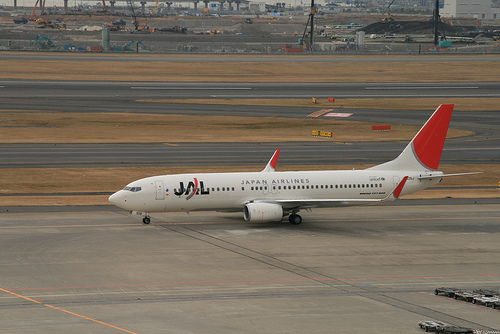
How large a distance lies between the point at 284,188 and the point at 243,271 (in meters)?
14.3

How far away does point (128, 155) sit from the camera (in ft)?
274

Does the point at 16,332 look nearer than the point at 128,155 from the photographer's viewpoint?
Yes

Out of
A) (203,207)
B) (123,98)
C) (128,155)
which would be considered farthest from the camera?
(123,98)

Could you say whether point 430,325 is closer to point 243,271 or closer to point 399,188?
point 243,271

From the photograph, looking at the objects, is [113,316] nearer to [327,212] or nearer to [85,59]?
[327,212]

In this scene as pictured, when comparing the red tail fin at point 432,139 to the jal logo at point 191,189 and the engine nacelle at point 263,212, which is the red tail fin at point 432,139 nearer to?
the engine nacelle at point 263,212

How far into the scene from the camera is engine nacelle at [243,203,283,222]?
5359 centimetres

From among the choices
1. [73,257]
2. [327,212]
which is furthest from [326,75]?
[73,257]

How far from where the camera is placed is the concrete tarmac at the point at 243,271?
34.2 m

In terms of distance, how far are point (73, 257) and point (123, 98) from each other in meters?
88.3

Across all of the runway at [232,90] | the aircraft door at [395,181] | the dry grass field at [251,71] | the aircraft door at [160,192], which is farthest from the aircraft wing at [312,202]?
the dry grass field at [251,71]

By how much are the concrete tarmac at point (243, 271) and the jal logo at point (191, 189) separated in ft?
8.81

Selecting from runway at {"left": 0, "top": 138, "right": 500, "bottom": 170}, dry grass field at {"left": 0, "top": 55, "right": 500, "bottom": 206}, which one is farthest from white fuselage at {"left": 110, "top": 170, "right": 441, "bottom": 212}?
runway at {"left": 0, "top": 138, "right": 500, "bottom": 170}

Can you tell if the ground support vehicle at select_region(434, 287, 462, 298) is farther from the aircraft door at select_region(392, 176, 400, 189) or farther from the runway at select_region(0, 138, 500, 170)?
the runway at select_region(0, 138, 500, 170)
